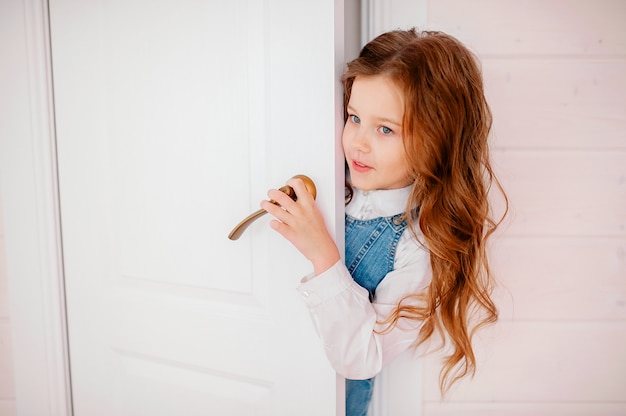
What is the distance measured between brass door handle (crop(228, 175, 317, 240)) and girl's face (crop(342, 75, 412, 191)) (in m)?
0.08

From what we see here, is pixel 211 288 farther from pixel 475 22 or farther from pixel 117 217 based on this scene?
pixel 475 22

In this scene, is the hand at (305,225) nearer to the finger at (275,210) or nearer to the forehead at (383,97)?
the finger at (275,210)

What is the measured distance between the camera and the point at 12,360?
3.75ft

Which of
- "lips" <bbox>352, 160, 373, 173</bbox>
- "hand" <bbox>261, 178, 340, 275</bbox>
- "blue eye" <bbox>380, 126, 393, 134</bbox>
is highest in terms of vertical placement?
"blue eye" <bbox>380, 126, 393, 134</bbox>

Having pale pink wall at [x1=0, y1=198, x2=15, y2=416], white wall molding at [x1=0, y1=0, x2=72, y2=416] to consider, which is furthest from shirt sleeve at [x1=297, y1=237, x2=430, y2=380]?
pale pink wall at [x1=0, y1=198, x2=15, y2=416]

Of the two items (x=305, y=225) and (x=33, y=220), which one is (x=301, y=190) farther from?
(x=33, y=220)

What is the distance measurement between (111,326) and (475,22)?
0.90m

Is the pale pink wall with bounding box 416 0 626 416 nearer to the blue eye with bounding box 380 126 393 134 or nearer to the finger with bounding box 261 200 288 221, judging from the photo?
the blue eye with bounding box 380 126 393 134

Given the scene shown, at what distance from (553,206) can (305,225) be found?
1.62 ft

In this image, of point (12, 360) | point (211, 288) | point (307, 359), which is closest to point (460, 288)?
point (307, 359)

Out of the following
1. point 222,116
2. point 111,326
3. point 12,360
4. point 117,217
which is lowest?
point 12,360

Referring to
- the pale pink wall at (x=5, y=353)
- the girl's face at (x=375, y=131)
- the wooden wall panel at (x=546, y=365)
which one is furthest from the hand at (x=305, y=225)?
the pale pink wall at (x=5, y=353)

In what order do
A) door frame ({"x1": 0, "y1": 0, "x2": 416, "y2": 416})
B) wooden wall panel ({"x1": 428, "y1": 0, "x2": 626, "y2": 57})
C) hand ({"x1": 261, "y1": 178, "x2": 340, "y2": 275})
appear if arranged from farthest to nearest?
door frame ({"x1": 0, "y1": 0, "x2": 416, "y2": 416})
wooden wall panel ({"x1": 428, "y1": 0, "x2": 626, "y2": 57})
hand ({"x1": 261, "y1": 178, "x2": 340, "y2": 275})

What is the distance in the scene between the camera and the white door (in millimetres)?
771
